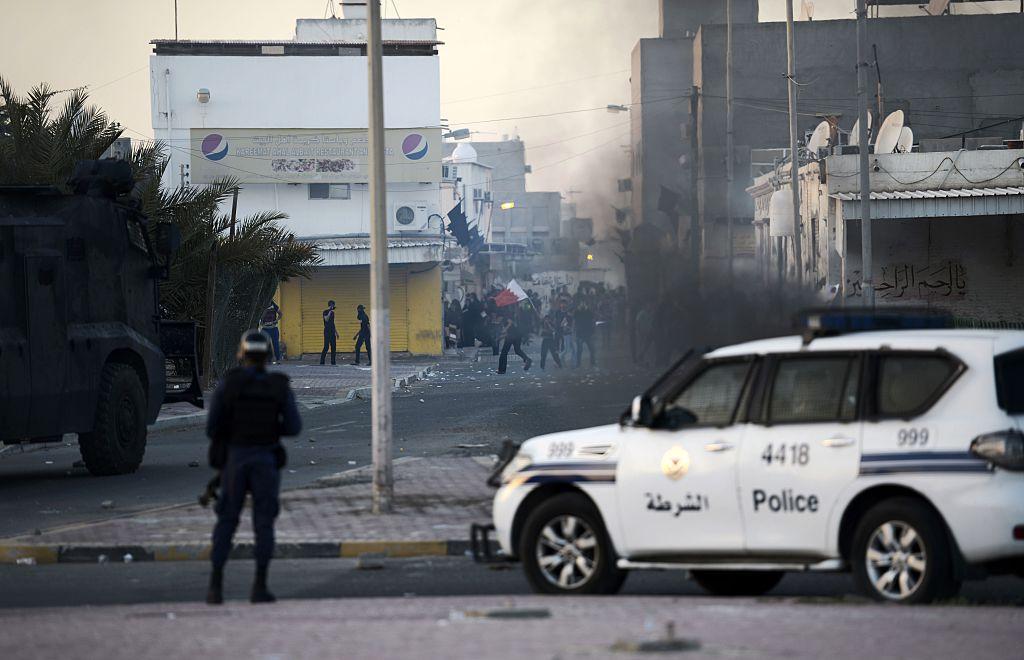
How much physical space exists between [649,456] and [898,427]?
1.44 meters

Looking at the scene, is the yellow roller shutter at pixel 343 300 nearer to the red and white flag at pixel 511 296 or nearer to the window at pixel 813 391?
the red and white flag at pixel 511 296

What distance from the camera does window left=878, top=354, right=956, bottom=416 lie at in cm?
854

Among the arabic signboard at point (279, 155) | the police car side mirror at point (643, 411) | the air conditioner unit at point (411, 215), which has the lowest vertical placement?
the police car side mirror at point (643, 411)

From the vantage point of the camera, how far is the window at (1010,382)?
8.37 m

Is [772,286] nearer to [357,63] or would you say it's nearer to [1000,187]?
[1000,187]

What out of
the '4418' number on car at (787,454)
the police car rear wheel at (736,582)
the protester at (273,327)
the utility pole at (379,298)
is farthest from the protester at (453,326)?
the '4418' number on car at (787,454)

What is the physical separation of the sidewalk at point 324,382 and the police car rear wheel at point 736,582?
608 inches

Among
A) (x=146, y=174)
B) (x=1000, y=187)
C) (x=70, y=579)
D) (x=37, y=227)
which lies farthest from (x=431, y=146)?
(x=70, y=579)

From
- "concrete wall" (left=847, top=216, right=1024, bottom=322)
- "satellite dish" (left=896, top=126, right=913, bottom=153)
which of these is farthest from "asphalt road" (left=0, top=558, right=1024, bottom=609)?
"satellite dish" (left=896, top=126, right=913, bottom=153)

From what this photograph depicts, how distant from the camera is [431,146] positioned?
192 ft

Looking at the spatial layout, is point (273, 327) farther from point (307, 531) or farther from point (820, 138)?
point (307, 531)

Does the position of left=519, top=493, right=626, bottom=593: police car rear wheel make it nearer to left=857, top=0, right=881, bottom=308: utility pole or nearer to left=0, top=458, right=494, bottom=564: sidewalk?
left=0, top=458, right=494, bottom=564: sidewalk

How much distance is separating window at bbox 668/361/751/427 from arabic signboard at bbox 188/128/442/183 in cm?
5057

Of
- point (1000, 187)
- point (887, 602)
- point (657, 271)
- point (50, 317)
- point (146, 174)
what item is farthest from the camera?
point (657, 271)
